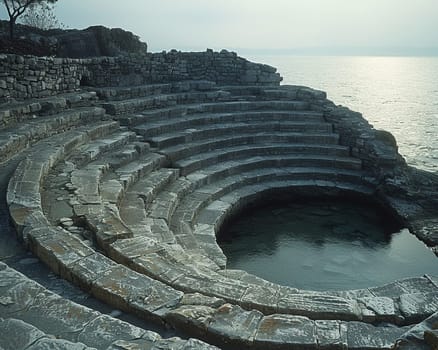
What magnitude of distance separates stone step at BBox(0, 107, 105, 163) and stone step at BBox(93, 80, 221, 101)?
112cm

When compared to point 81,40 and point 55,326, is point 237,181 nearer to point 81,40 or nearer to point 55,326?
point 55,326

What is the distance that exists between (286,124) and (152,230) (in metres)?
6.33

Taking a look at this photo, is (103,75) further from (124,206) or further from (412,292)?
(412,292)

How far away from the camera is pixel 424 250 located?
6957 mm

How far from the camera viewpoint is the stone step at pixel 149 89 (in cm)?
1030

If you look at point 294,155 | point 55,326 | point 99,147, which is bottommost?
point 294,155

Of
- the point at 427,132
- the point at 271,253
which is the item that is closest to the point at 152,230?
the point at 271,253

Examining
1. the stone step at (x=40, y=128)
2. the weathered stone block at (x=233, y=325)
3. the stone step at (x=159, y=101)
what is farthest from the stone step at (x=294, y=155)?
the weathered stone block at (x=233, y=325)

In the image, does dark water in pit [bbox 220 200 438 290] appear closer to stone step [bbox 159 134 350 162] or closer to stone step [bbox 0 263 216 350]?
stone step [bbox 159 134 350 162]

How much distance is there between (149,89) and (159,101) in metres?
0.76

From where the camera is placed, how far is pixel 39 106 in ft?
27.1

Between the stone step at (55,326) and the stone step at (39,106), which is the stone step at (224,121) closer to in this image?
the stone step at (39,106)

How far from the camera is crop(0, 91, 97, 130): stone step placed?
7505 millimetres

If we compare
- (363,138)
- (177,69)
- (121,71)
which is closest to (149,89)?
(121,71)
